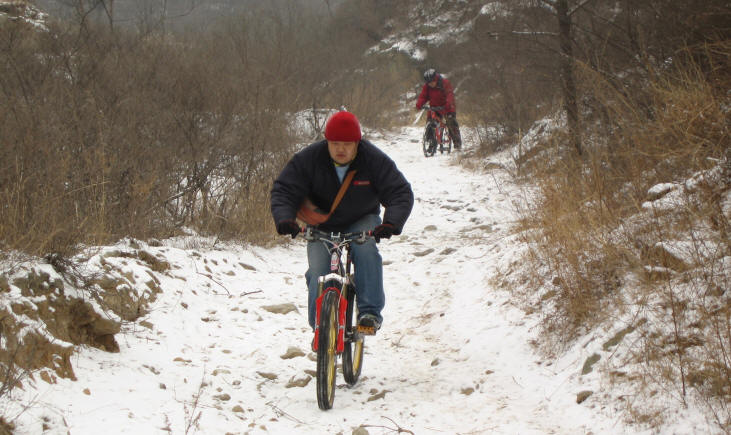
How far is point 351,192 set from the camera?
387 cm

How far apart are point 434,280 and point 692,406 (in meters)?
3.95

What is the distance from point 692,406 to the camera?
2730 mm

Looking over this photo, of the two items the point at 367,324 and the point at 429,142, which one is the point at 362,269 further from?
the point at 429,142

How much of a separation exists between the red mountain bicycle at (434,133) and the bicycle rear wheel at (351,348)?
37.1ft

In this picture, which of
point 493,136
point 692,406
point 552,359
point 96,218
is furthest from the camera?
point 493,136

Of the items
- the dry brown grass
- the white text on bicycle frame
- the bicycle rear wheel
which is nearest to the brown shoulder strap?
the white text on bicycle frame

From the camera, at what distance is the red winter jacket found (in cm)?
1463

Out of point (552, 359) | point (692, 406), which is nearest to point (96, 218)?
point (552, 359)

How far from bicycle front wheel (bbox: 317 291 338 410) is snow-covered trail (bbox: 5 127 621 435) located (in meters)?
0.14

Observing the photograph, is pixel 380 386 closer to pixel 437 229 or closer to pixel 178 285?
pixel 178 285

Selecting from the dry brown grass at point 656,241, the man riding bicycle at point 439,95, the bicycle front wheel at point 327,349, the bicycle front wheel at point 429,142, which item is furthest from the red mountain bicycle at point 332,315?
the bicycle front wheel at point 429,142

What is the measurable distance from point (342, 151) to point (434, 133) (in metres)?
11.7

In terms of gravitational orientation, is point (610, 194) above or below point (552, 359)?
above

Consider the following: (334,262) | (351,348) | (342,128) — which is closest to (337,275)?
(334,262)
